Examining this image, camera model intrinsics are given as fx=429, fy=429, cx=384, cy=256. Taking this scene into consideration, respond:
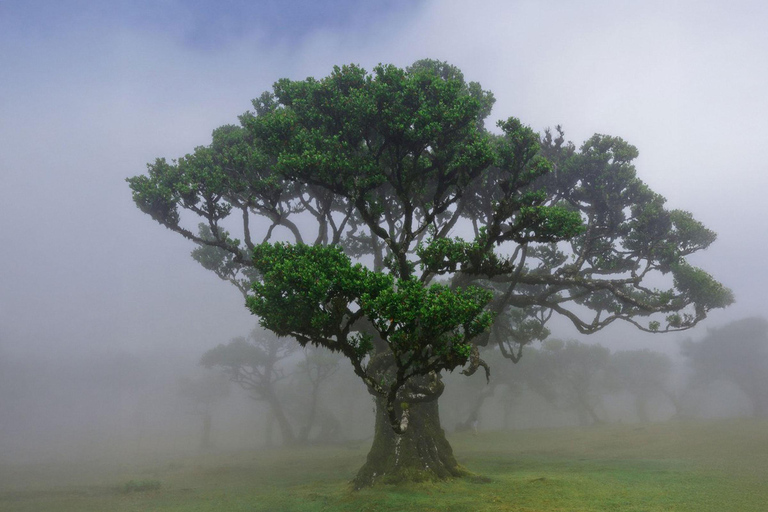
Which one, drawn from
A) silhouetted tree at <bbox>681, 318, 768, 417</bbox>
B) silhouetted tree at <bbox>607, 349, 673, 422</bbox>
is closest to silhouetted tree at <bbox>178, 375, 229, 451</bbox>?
silhouetted tree at <bbox>607, 349, 673, 422</bbox>

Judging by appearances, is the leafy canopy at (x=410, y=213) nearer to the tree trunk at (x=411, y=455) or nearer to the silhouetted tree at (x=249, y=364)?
the tree trunk at (x=411, y=455)

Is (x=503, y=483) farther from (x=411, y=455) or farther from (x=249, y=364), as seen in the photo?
(x=249, y=364)

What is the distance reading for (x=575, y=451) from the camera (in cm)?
3612

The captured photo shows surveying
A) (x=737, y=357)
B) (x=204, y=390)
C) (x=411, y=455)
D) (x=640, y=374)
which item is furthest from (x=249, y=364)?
(x=737, y=357)

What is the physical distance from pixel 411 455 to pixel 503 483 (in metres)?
4.37

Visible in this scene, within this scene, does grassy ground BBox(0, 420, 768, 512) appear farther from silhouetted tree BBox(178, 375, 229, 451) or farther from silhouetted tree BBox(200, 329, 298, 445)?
silhouetted tree BBox(178, 375, 229, 451)

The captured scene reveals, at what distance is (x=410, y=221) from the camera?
1873cm

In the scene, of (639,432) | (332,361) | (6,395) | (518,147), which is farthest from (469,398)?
(6,395)

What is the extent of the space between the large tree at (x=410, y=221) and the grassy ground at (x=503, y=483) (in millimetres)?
3318

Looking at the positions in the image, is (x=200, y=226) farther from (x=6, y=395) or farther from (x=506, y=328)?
(x=6, y=395)

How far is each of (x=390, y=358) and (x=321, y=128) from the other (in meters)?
11.8

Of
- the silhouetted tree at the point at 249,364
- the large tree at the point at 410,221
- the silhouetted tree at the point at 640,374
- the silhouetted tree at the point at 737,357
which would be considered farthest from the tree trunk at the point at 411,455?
the silhouetted tree at the point at 737,357

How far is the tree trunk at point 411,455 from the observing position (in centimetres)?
2028

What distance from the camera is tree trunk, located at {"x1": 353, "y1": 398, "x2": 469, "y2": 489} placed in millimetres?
20281
